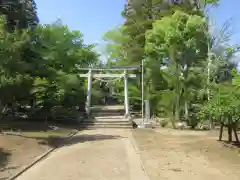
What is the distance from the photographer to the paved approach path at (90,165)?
798cm

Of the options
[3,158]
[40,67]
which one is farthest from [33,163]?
[40,67]

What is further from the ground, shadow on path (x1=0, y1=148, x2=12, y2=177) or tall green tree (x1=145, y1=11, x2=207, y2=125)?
tall green tree (x1=145, y1=11, x2=207, y2=125)

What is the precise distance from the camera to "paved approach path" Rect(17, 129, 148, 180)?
26.2 feet

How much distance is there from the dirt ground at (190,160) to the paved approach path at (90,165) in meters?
0.45

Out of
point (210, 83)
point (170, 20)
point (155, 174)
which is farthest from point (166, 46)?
point (155, 174)

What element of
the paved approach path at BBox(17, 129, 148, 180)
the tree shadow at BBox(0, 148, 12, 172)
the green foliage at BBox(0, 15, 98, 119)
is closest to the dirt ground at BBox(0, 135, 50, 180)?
the tree shadow at BBox(0, 148, 12, 172)

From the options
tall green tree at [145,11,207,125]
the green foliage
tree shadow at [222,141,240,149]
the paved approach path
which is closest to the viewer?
the paved approach path

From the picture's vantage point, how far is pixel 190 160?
34.1ft

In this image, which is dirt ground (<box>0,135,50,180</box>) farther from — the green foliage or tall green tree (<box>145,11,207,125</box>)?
tall green tree (<box>145,11,207,125</box>)

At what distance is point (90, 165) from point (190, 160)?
10.4ft

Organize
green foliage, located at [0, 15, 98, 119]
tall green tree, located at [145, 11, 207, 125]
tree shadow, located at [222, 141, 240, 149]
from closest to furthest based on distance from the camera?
tree shadow, located at [222, 141, 240, 149] → green foliage, located at [0, 15, 98, 119] → tall green tree, located at [145, 11, 207, 125]

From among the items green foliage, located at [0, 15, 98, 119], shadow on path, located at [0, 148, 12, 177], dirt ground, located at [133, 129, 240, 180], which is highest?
Answer: green foliage, located at [0, 15, 98, 119]

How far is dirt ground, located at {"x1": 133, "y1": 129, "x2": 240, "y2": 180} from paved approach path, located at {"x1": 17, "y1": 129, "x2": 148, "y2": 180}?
0.45 meters

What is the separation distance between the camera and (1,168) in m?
8.74
